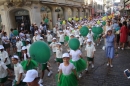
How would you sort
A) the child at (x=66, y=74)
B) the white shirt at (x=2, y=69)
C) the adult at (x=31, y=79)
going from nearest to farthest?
1. the adult at (x=31, y=79)
2. the child at (x=66, y=74)
3. the white shirt at (x=2, y=69)

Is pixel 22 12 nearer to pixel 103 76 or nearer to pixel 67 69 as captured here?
pixel 103 76

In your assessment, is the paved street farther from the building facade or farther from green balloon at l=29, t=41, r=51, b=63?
the building facade

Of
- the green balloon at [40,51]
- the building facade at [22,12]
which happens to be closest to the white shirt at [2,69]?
the green balloon at [40,51]

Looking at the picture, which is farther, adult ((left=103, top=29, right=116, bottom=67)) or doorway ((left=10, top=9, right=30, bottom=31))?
doorway ((left=10, top=9, right=30, bottom=31))

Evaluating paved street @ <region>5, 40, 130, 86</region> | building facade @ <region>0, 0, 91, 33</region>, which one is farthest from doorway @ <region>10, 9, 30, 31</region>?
paved street @ <region>5, 40, 130, 86</region>

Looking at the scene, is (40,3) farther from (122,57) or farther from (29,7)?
(122,57)

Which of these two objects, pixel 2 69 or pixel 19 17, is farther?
pixel 19 17

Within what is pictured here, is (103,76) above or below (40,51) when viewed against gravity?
below

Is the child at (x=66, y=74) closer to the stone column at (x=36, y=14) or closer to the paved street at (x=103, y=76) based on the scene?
the paved street at (x=103, y=76)

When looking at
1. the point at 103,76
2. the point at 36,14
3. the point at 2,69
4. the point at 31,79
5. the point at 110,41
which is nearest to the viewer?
the point at 31,79

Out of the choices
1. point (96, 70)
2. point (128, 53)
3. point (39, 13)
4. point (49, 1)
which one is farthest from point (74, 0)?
point (96, 70)

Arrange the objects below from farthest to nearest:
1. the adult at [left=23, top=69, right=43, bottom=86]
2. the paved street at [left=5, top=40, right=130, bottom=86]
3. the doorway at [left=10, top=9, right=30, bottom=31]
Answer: the doorway at [left=10, top=9, right=30, bottom=31] → the paved street at [left=5, top=40, right=130, bottom=86] → the adult at [left=23, top=69, right=43, bottom=86]

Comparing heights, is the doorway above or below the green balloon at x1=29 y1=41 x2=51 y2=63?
above

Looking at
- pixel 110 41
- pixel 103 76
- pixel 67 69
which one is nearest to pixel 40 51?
pixel 67 69
